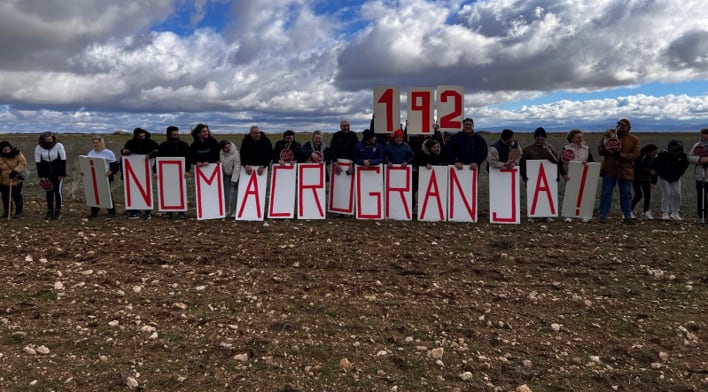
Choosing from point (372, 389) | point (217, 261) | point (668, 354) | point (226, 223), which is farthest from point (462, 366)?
point (226, 223)

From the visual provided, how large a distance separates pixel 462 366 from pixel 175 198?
10.3 metres

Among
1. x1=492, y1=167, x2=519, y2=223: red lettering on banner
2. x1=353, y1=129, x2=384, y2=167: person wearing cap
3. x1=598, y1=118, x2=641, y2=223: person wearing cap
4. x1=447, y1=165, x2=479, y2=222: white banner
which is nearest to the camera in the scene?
x1=598, y1=118, x2=641, y2=223: person wearing cap

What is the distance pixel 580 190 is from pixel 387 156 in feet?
16.7

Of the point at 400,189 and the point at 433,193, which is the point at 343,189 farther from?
the point at 433,193

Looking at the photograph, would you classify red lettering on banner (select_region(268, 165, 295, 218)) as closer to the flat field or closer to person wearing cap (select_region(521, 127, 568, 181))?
the flat field

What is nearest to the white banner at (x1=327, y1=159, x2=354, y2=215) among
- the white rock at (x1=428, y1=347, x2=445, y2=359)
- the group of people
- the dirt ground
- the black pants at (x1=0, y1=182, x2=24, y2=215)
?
the group of people

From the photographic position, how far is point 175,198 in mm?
13516

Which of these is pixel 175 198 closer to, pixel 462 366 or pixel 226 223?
pixel 226 223

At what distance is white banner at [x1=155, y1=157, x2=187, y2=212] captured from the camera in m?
13.4

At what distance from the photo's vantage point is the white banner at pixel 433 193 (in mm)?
13156

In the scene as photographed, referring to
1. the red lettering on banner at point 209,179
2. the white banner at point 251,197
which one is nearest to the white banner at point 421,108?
the white banner at point 251,197

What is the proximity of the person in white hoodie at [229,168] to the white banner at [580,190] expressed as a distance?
8.69m

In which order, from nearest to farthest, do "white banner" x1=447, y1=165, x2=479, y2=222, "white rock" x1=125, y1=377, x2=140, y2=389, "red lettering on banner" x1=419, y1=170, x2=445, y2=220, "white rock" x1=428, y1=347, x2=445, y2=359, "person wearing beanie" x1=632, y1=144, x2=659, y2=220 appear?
1. "white rock" x1=125, y1=377, x2=140, y2=389
2. "white rock" x1=428, y1=347, x2=445, y2=359
3. "white banner" x1=447, y1=165, x2=479, y2=222
4. "red lettering on banner" x1=419, y1=170, x2=445, y2=220
5. "person wearing beanie" x1=632, y1=144, x2=659, y2=220

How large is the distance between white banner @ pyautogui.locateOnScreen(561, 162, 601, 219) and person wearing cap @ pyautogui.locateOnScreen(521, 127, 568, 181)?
0.94 ft
